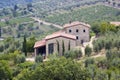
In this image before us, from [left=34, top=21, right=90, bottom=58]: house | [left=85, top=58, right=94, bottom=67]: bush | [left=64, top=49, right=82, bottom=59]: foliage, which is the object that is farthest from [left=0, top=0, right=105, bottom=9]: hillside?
[left=85, top=58, right=94, bottom=67]: bush

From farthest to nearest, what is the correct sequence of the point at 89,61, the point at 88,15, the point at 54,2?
1. the point at 54,2
2. the point at 88,15
3. the point at 89,61

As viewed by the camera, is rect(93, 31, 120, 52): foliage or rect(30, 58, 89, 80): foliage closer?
rect(30, 58, 89, 80): foliage

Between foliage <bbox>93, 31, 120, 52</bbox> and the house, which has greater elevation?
foliage <bbox>93, 31, 120, 52</bbox>

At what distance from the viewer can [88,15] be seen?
9969 centimetres

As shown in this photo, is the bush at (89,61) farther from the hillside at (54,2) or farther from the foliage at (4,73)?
the hillside at (54,2)

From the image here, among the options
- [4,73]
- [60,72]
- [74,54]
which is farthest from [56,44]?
[60,72]

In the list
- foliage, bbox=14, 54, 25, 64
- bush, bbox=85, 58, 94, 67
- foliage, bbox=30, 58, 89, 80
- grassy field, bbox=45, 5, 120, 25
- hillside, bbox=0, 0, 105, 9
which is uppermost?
foliage, bbox=30, 58, 89, 80

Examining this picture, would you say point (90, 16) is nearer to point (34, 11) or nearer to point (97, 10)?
point (97, 10)

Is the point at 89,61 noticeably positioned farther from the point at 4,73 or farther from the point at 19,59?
the point at 19,59

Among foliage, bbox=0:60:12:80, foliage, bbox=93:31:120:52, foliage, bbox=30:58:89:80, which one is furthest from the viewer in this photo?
foliage, bbox=93:31:120:52

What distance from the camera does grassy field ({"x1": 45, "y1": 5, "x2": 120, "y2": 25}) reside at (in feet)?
311

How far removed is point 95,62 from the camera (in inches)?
1478

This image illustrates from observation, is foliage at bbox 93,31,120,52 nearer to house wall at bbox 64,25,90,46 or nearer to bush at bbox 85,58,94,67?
bush at bbox 85,58,94,67

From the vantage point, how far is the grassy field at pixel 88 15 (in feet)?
311
